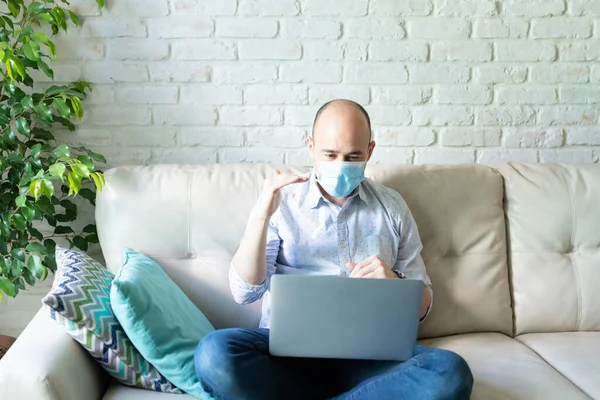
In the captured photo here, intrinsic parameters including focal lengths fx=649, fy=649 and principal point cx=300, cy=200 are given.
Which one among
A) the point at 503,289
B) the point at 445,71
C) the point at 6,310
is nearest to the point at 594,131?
the point at 445,71

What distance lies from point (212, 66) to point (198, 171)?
39 cm

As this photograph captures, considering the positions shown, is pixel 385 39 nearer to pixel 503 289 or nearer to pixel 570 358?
pixel 503 289

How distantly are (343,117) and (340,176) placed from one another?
165 mm

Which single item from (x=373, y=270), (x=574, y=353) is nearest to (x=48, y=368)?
(x=373, y=270)

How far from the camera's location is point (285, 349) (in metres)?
1.43

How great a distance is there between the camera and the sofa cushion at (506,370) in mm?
1561

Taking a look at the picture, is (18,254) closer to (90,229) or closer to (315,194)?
(90,229)

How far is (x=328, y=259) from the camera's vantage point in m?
1.77

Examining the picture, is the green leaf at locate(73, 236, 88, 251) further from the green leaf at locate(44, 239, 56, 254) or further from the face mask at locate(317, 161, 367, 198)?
the face mask at locate(317, 161, 367, 198)

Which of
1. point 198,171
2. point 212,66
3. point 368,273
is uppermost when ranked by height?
point 212,66

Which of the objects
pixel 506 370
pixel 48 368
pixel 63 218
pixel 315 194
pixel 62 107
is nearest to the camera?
pixel 48 368

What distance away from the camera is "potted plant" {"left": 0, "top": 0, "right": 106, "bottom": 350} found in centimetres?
180

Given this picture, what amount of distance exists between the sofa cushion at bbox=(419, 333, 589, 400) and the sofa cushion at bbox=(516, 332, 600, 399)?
1.1 inches

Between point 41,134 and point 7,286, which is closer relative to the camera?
point 7,286
